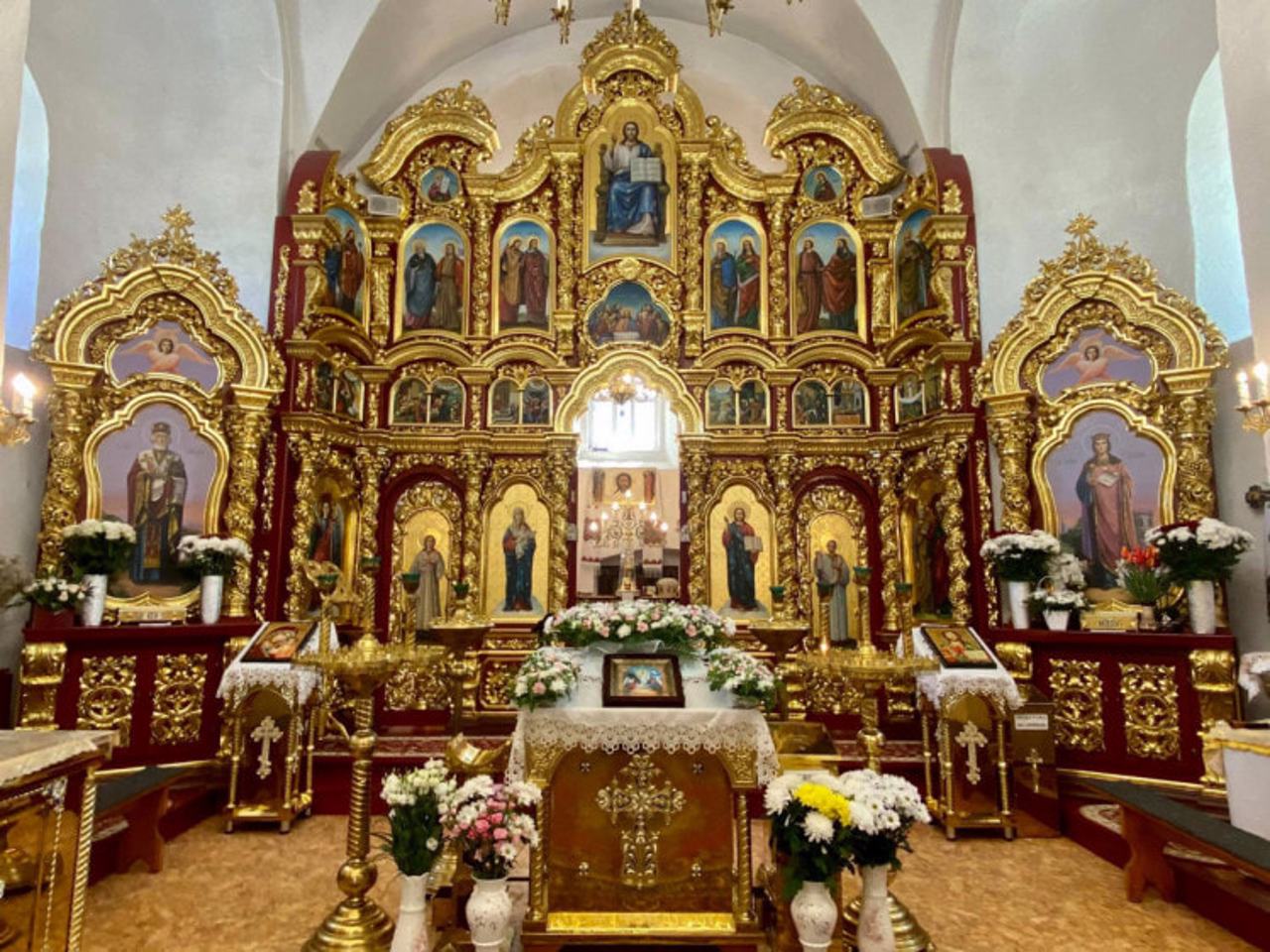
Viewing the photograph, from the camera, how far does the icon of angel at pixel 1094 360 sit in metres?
8.24

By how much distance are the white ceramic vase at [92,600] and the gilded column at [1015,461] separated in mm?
9320

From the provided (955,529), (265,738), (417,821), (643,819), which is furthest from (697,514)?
(417,821)

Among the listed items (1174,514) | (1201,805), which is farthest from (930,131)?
(1201,805)

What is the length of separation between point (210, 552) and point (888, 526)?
7.94 meters

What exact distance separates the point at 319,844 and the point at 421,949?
286 centimetres

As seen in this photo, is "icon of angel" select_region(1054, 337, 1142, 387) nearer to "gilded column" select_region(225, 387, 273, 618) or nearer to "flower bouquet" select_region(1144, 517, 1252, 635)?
"flower bouquet" select_region(1144, 517, 1252, 635)

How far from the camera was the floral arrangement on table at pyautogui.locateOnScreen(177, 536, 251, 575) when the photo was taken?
7.88m

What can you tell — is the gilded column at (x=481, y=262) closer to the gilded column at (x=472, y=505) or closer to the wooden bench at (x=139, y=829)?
the gilded column at (x=472, y=505)

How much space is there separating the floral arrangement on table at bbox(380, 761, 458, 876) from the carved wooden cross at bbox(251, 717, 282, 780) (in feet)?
10.7

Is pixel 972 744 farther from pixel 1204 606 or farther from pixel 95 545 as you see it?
pixel 95 545

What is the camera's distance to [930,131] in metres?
10.0

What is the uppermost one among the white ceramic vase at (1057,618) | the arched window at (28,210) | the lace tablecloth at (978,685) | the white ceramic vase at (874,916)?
the arched window at (28,210)

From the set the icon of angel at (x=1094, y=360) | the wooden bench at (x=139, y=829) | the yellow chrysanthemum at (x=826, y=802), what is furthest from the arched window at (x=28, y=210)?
the icon of angel at (x=1094, y=360)

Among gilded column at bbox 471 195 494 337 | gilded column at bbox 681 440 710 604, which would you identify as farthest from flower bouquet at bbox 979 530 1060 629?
gilded column at bbox 471 195 494 337
